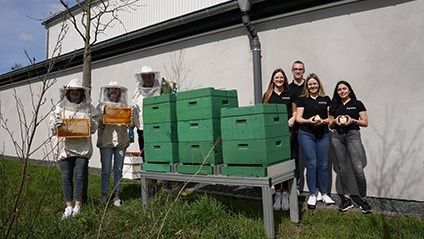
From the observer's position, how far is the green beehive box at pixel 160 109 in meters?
4.14

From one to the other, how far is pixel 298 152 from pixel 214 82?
7.91ft

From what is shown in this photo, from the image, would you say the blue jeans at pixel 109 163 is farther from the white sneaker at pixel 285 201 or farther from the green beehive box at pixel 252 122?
the white sneaker at pixel 285 201

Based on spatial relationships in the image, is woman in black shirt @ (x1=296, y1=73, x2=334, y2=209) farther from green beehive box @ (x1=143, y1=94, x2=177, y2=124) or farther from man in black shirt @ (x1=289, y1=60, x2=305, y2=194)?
green beehive box @ (x1=143, y1=94, x2=177, y2=124)

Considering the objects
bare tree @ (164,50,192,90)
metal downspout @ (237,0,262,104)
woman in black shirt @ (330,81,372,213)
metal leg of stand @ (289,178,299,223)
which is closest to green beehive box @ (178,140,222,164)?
metal leg of stand @ (289,178,299,223)

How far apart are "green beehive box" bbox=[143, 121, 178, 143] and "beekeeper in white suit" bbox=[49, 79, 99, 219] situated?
85cm

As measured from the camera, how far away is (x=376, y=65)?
469cm

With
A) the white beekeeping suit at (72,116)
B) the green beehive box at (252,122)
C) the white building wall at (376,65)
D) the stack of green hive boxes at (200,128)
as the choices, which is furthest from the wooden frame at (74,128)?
the white building wall at (376,65)

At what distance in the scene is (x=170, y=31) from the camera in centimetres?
737

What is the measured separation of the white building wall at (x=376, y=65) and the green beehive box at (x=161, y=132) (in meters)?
2.29

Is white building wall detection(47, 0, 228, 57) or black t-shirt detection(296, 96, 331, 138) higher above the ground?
white building wall detection(47, 0, 228, 57)

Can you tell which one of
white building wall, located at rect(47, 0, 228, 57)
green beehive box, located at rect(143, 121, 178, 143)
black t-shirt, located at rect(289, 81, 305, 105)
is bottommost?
green beehive box, located at rect(143, 121, 178, 143)

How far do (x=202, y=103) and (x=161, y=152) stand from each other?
3.11 feet

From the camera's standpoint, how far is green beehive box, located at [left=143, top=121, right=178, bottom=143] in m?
4.12

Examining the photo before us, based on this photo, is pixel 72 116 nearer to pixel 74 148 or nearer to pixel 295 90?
pixel 74 148
